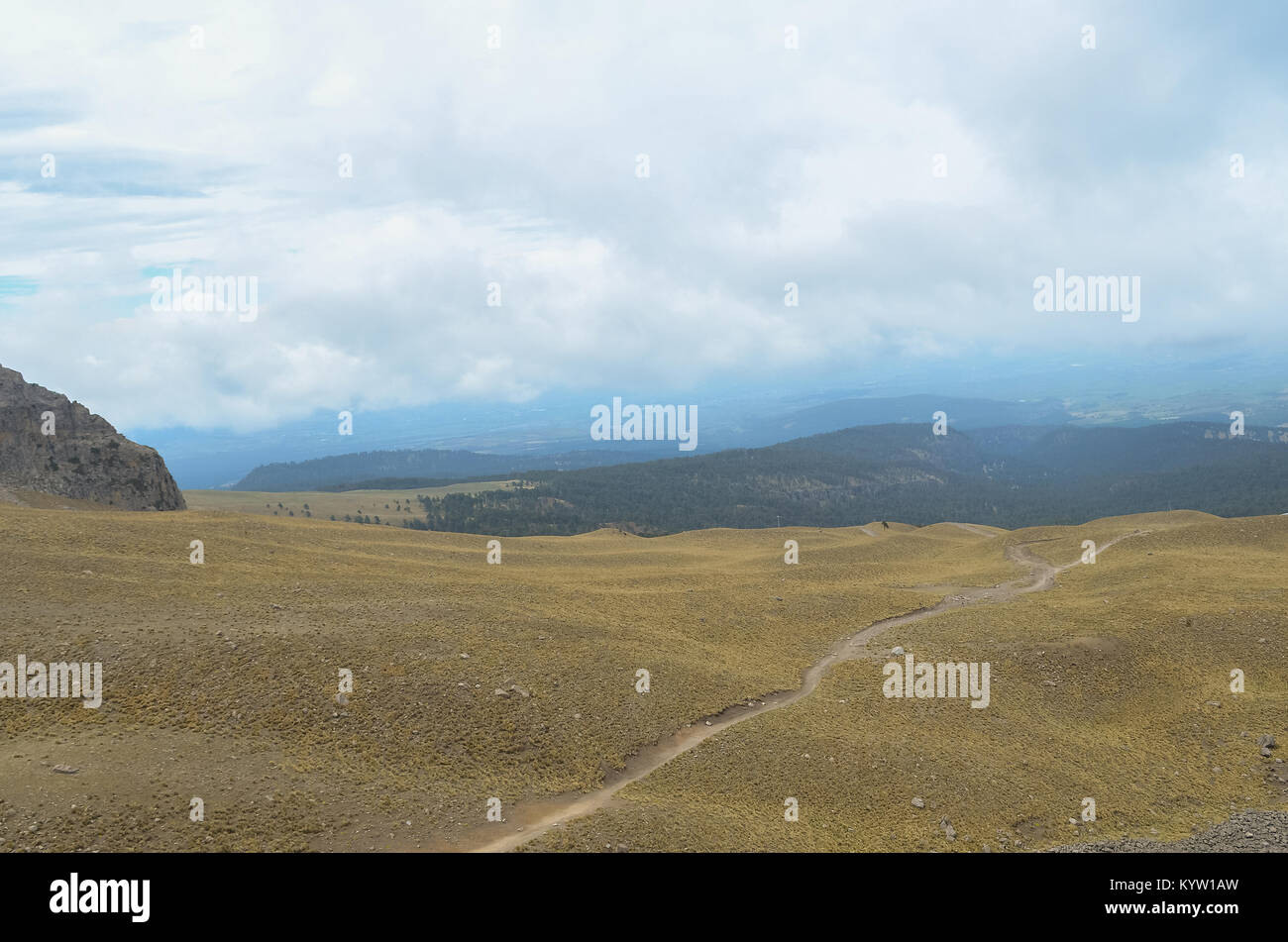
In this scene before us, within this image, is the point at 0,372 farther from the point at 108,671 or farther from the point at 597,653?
the point at 597,653

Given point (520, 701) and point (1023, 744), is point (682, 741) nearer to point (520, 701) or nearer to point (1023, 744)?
point (520, 701)

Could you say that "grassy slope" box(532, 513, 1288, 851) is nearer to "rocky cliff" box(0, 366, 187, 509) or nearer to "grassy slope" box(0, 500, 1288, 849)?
"grassy slope" box(0, 500, 1288, 849)

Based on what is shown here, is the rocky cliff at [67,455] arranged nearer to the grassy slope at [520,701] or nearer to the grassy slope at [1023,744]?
the grassy slope at [520,701]

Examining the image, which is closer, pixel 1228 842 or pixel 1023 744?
pixel 1228 842

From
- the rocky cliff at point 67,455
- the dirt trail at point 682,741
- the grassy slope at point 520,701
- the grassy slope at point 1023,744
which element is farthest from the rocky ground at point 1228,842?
the rocky cliff at point 67,455

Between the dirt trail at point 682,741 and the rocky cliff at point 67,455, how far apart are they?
172 ft

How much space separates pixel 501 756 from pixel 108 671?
42.0 feet

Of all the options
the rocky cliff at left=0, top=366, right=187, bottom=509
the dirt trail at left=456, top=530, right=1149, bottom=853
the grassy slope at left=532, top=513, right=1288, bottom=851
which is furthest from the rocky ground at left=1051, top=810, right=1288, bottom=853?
the rocky cliff at left=0, top=366, right=187, bottom=509

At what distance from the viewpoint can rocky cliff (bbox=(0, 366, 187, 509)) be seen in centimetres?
5391

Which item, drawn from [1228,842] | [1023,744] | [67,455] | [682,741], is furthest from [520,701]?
[67,455]

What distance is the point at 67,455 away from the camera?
5647 cm

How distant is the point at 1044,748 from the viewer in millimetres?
26750

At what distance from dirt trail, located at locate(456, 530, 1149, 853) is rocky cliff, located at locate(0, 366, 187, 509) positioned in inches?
2062

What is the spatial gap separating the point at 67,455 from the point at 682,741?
57.3m
